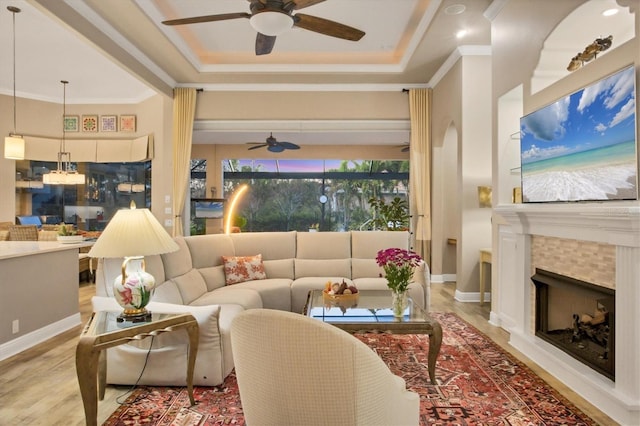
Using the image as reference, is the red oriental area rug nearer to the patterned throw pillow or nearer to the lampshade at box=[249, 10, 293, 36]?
the patterned throw pillow

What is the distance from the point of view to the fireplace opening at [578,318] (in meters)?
2.54

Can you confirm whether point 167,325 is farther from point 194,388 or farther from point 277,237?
point 277,237

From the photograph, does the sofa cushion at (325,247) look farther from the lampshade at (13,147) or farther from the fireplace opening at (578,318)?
the lampshade at (13,147)

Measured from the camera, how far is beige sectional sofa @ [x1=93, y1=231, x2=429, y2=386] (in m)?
2.72

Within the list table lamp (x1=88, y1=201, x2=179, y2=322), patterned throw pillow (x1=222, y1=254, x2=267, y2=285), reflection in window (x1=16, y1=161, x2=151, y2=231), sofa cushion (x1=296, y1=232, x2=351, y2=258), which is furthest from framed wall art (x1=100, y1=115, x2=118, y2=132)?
table lamp (x1=88, y1=201, x2=179, y2=322)

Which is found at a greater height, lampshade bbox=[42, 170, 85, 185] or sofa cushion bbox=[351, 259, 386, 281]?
lampshade bbox=[42, 170, 85, 185]

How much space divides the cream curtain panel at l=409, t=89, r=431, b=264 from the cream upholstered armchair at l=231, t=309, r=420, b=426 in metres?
5.43

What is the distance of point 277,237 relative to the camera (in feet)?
16.2

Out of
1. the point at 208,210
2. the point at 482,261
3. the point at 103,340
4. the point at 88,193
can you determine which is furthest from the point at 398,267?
the point at 208,210

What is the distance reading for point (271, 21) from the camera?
318 centimetres

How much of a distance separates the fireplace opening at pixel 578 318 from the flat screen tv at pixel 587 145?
626mm

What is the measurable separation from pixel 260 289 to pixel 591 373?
2869 millimetres

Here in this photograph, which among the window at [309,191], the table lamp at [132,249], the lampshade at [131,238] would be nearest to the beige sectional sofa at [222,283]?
the table lamp at [132,249]

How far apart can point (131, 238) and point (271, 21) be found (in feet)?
6.52
